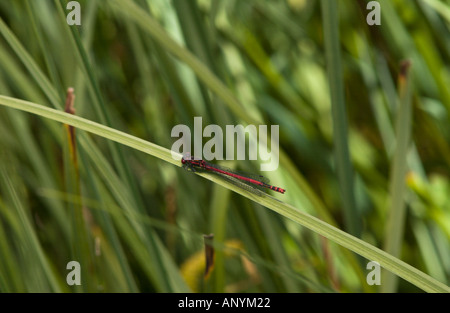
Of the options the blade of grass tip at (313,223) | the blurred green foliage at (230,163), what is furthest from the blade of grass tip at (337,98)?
the blade of grass tip at (313,223)

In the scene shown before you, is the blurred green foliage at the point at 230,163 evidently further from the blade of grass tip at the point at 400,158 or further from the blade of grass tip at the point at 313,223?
the blade of grass tip at the point at 313,223

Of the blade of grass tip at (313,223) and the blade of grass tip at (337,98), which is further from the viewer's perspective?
the blade of grass tip at (337,98)

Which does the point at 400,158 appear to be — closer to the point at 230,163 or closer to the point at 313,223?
the point at 313,223

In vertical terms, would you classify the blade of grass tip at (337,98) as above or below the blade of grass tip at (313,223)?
above

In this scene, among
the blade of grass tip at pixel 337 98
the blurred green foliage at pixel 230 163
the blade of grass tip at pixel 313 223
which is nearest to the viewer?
the blade of grass tip at pixel 313 223

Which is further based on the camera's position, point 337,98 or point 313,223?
point 337,98

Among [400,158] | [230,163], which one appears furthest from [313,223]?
[230,163]

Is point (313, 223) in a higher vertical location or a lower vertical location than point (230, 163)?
lower
